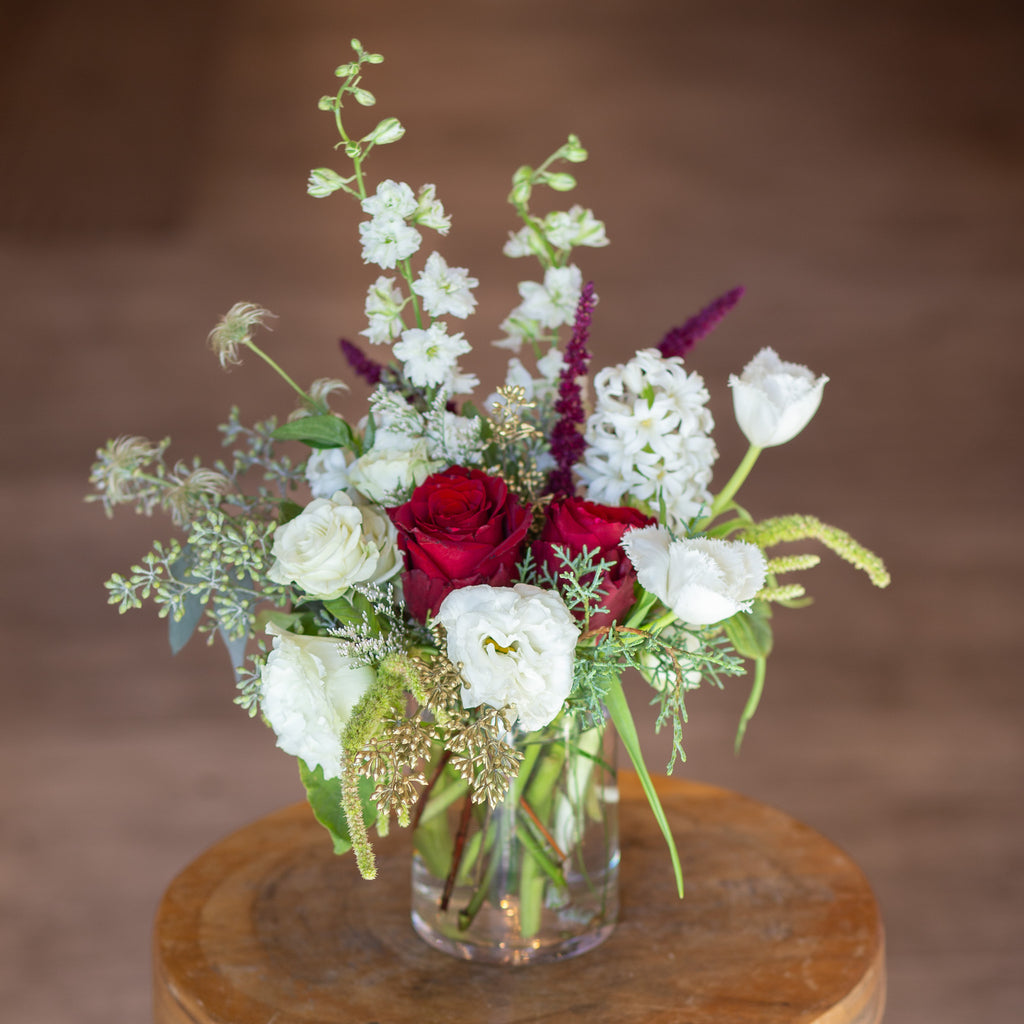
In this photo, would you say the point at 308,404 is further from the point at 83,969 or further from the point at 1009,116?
the point at 1009,116

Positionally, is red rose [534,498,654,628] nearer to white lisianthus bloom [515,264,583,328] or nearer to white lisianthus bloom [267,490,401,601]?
white lisianthus bloom [267,490,401,601]

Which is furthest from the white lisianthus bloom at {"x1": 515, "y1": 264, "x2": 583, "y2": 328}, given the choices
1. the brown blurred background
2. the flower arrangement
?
the brown blurred background

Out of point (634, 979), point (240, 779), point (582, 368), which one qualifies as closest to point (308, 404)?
point (582, 368)

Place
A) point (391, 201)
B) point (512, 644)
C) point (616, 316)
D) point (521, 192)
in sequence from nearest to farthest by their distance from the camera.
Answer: point (512, 644) < point (391, 201) < point (521, 192) < point (616, 316)

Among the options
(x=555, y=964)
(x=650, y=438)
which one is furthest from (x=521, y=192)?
(x=555, y=964)

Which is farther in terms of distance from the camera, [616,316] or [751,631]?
[616,316]

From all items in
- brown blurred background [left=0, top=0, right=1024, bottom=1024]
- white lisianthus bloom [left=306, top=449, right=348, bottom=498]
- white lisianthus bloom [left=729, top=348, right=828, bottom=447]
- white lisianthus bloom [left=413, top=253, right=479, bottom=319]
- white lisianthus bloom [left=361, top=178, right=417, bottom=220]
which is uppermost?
white lisianthus bloom [left=361, top=178, right=417, bottom=220]

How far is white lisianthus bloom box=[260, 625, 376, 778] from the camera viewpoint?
0.81 meters

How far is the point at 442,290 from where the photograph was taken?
95 centimetres

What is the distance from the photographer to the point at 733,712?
103 inches

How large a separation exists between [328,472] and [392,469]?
0.27ft

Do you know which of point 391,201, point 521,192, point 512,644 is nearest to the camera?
point 512,644

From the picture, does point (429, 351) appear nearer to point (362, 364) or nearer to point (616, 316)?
point (362, 364)

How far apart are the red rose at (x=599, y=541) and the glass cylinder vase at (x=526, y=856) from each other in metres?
0.15
